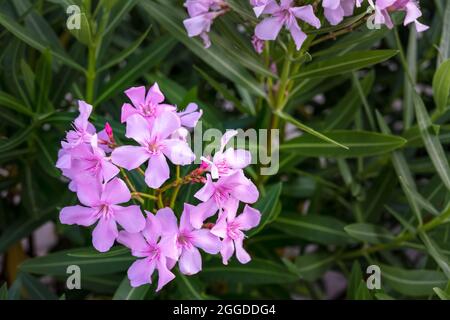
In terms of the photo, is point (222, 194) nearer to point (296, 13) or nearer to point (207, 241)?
point (207, 241)

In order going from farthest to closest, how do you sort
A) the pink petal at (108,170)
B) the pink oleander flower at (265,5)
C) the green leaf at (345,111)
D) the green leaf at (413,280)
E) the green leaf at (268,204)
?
the green leaf at (345,111), the green leaf at (413,280), the green leaf at (268,204), the pink oleander flower at (265,5), the pink petal at (108,170)

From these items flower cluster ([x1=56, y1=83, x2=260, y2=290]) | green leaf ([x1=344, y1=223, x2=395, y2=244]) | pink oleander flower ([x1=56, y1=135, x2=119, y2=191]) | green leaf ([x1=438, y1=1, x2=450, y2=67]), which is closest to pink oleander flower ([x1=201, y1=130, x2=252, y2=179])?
flower cluster ([x1=56, y1=83, x2=260, y2=290])

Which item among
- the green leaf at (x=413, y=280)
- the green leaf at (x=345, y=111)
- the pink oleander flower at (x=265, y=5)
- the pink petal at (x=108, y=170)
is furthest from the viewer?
the green leaf at (x=345, y=111)

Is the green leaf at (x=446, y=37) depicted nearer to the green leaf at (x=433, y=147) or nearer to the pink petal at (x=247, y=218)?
the green leaf at (x=433, y=147)

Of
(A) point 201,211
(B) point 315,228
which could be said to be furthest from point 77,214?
(B) point 315,228

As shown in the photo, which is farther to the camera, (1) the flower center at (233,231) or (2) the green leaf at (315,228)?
(2) the green leaf at (315,228)

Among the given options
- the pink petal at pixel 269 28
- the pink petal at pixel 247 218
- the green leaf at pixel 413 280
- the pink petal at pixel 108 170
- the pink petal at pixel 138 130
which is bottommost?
the green leaf at pixel 413 280

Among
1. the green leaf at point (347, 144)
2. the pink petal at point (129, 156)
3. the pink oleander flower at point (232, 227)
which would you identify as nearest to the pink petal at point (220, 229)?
the pink oleander flower at point (232, 227)
